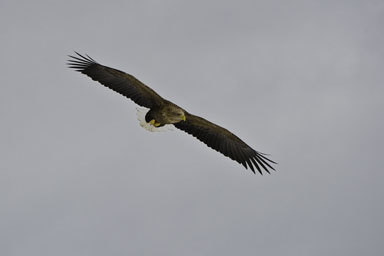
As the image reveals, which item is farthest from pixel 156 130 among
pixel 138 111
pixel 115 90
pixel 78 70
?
pixel 78 70

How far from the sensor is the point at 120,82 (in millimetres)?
10969

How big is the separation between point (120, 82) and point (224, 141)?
2480mm

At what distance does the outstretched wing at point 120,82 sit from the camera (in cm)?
1086

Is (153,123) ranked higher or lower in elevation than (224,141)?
lower

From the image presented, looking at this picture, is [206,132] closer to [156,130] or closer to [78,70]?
[156,130]

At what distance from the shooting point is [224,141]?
463 inches

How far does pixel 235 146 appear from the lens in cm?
1177

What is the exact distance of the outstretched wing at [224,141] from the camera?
11.6 m

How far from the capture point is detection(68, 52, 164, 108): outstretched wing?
1086 cm

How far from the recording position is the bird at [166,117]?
35.9ft

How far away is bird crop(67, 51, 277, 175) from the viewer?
11.0 meters

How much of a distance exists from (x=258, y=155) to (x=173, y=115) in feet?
6.43

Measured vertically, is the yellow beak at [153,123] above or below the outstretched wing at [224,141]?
below

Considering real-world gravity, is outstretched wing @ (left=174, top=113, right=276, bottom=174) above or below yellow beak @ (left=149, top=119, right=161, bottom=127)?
above
